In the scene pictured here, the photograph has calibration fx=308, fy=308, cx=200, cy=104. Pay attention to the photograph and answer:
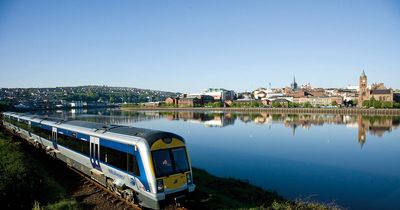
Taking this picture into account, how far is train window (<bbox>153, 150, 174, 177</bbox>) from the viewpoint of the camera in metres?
12.1

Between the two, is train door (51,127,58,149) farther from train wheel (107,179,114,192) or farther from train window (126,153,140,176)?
train window (126,153,140,176)

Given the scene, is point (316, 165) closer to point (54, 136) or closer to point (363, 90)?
point (54, 136)

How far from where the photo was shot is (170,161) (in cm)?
1260

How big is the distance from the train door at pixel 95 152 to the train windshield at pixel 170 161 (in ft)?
15.3

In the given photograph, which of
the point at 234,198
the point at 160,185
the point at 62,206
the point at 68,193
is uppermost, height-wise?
the point at 160,185

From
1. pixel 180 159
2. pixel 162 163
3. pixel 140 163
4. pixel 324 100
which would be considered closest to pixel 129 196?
pixel 140 163

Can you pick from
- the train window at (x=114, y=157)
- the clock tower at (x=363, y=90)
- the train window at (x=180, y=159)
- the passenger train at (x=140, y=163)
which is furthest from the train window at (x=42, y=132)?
the clock tower at (x=363, y=90)

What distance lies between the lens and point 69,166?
2091 cm

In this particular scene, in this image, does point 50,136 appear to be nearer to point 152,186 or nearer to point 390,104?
point 152,186

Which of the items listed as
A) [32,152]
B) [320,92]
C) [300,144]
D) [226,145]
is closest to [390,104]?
[320,92]

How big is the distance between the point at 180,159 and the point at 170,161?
0.55 metres

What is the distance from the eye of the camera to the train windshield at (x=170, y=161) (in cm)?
1212

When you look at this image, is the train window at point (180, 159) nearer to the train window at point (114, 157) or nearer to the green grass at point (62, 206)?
the train window at point (114, 157)

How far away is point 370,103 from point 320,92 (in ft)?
218
